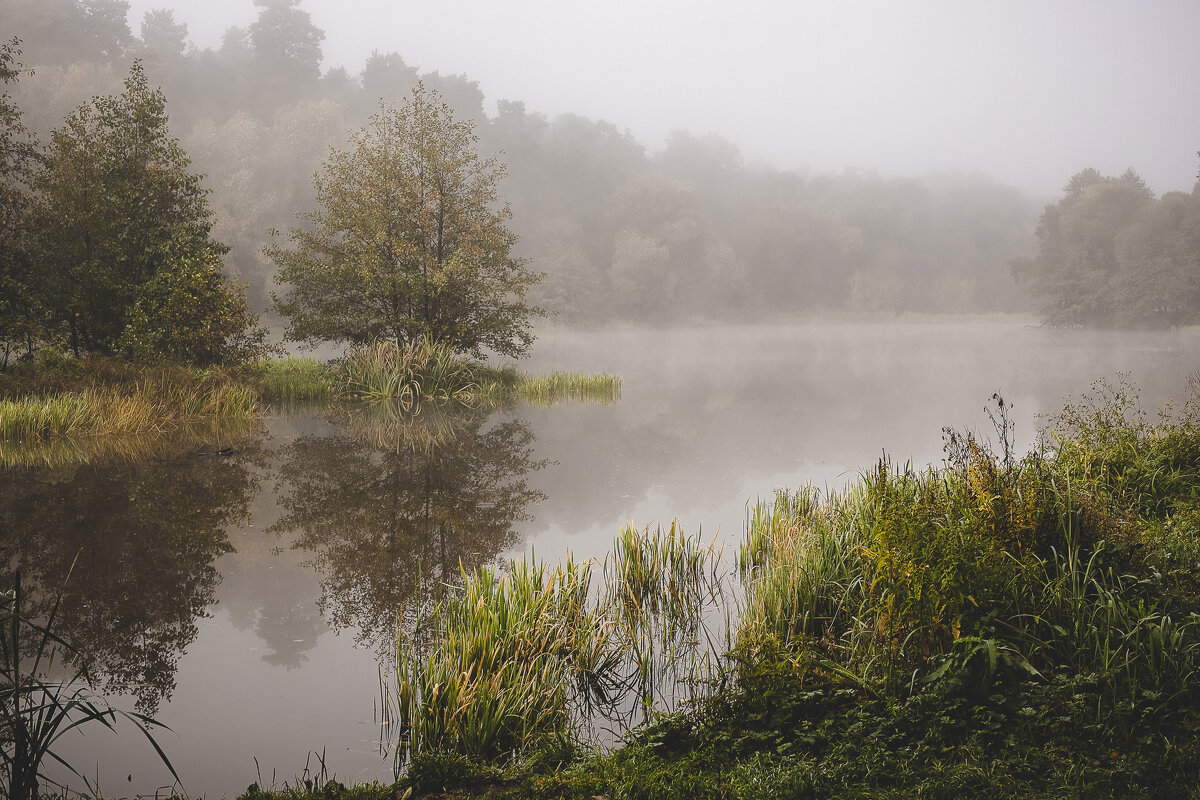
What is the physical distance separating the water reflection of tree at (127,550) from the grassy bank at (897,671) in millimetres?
1961

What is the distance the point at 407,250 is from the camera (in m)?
20.3

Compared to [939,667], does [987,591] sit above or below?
above

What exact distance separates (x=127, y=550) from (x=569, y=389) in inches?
614

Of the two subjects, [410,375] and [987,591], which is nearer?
[987,591]

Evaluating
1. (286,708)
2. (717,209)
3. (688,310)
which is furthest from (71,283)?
(717,209)

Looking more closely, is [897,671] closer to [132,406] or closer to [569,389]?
[132,406]

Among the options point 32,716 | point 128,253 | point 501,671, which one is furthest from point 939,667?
point 128,253

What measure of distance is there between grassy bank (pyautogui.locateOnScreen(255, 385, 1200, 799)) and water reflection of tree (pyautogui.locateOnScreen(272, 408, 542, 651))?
1.16m

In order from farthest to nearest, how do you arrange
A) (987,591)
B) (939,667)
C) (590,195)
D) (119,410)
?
(590,195) → (119,410) → (987,591) → (939,667)

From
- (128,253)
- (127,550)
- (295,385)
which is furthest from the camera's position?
(295,385)

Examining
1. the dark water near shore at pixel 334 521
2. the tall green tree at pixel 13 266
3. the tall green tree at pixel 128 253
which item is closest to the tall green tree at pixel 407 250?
the tall green tree at pixel 128 253

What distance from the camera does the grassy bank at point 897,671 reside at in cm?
328

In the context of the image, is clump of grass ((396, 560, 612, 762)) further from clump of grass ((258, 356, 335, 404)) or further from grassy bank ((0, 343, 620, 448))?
clump of grass ((258, 356, 335, 404))

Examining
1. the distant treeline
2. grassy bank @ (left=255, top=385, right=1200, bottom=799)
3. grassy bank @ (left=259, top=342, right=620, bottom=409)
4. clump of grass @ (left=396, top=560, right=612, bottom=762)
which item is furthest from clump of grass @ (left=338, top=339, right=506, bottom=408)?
the distant treeline
